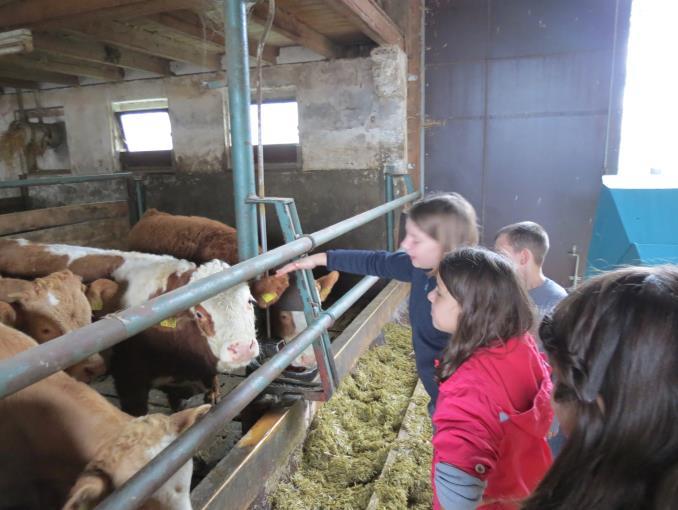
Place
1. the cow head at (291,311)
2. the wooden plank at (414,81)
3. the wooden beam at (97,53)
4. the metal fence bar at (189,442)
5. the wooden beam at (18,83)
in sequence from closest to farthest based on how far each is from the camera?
the metal fence bar at (189,442) < the cow head at (291,311) < the wooden beam at (97,53) < the wooden plank at (414,81) < the wooden beam at (18,83)

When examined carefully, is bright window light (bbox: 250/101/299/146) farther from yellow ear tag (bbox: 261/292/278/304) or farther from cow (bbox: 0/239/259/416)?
yellow ear tag (bbox: 261/292/278/304)

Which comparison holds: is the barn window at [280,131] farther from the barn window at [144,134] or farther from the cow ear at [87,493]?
the cow ear at [87,493]

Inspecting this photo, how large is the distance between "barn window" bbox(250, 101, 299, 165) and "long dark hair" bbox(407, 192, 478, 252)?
3858mm

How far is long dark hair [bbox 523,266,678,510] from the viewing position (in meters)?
0.64

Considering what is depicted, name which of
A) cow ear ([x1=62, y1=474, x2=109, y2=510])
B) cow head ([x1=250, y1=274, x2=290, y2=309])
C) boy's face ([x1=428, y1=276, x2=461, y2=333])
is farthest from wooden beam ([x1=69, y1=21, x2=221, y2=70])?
boy's face ([x1=428, y1=276, x2=461, y2=333])

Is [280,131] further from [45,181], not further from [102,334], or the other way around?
[102,334]

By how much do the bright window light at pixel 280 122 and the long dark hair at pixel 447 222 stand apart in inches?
155

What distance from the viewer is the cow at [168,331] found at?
8.01 ft

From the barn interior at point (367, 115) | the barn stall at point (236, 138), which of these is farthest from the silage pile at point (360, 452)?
the barn interior at point (367, 115)

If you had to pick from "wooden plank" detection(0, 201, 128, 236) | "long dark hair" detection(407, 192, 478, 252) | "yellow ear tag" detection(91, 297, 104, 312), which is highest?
"long dark hair" detection(407, 192, 478, 252)

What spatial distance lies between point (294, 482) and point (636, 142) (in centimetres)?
489

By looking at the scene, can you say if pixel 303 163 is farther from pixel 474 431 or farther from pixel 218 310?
pixel 474 431

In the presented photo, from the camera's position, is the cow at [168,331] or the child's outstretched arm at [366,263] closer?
the child's outstretched arm at [366,263]

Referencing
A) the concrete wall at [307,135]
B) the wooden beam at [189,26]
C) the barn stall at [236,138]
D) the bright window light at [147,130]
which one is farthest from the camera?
the bright window light at [147,130]
